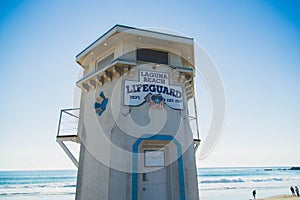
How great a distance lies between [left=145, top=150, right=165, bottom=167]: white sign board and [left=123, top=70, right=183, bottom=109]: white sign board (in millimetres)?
1832

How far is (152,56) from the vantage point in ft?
28.6

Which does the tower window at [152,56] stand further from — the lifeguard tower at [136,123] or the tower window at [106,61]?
the tower window at [106,61]

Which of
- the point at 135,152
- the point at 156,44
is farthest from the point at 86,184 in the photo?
the point at 156,44

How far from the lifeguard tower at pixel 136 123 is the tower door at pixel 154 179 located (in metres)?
0.03

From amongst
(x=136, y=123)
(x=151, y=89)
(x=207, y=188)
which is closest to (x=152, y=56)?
(x=151, y=89)

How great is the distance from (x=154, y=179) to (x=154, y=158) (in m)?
0.71

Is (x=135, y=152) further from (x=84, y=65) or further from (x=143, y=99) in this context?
(x=84, y=65)

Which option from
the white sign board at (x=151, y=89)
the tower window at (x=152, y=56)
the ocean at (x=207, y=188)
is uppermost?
the tower window at (x=152, y=56)

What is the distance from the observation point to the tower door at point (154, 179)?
6.74 meters

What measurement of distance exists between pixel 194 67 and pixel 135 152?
5529 mm

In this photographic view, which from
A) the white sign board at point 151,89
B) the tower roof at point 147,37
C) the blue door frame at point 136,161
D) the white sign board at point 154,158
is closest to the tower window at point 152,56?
the tower roof at point 147,37

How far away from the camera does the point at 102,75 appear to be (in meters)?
8.39

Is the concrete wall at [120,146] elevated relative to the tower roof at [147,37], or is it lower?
lower

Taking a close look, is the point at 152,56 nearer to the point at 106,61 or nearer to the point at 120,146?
the point at 106,61
